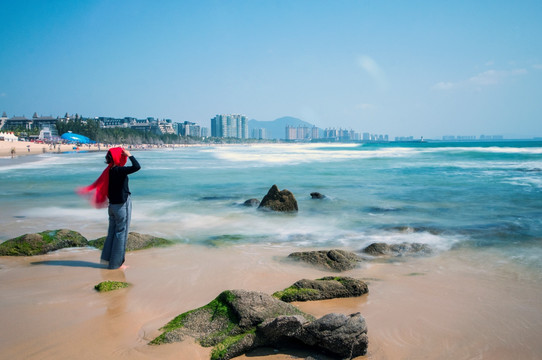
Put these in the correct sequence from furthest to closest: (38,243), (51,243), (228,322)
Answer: (51,243)
(38,243)
(228,322)

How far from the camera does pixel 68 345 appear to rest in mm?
3400

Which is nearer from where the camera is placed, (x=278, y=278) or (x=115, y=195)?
(x=115, y=195)

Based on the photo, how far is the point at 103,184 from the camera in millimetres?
5441

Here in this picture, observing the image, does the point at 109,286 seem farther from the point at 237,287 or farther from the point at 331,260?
the point at 331,260

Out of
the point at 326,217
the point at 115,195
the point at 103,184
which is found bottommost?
the point at 326,217

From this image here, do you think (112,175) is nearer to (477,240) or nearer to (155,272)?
(155,272)

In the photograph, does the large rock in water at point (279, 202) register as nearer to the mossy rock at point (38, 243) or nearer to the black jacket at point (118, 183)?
the mossy rock at point (38, 243)

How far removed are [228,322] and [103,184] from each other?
293 cm

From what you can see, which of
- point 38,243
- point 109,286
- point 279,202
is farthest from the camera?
point 279,202

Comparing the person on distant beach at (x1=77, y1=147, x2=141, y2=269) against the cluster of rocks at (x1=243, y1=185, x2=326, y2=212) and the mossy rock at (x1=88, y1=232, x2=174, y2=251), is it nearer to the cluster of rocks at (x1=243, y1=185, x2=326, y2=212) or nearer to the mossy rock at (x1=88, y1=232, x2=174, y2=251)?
the mossy rock at (x1=88, y1=232, x2=174, y2=251)

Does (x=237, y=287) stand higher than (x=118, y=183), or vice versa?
(x=118, y=183)

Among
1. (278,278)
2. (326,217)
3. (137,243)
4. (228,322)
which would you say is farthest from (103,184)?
(326,217)

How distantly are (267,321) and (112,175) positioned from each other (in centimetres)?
315

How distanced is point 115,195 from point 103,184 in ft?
0.81
